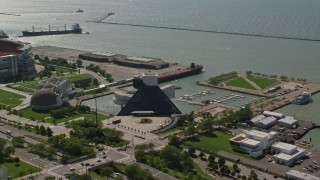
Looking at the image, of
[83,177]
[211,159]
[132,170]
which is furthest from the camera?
[211,159]

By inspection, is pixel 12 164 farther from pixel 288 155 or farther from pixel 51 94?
pixel 288 155

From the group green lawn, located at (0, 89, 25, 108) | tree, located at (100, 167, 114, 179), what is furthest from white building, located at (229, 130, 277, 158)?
green lawn, located at (0, 89, 25, 108)

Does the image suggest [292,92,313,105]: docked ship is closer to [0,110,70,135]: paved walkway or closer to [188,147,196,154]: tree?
[188,147,196,154]: tree

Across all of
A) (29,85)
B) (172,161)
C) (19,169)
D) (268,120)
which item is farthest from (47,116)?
(268,120)

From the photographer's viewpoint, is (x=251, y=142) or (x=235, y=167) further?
(x=251, y=142)

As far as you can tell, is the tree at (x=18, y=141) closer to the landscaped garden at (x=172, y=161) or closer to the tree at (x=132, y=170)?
the landscaped garden at (x=172, y=161)

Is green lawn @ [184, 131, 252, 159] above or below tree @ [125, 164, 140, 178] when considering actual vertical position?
below

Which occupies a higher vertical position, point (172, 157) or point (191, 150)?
point (172, 157)
